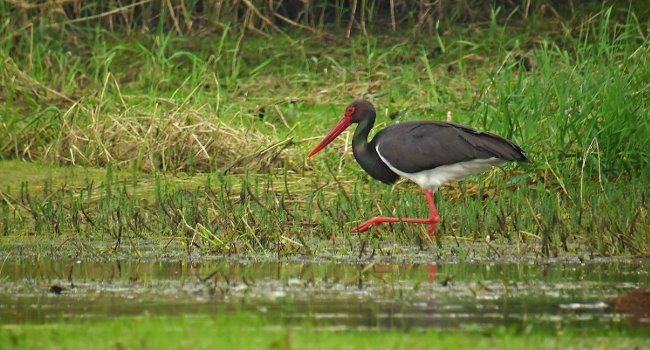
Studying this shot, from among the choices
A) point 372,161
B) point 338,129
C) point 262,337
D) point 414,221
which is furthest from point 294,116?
point 262,337

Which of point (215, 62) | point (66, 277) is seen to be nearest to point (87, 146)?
point (215, 62)

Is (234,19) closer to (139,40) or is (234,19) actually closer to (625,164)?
(139,40)

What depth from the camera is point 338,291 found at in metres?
6.19

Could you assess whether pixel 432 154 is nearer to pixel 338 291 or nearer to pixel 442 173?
pixel 442 173

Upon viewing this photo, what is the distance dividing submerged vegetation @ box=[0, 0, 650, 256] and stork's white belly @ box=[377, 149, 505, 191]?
0.16m

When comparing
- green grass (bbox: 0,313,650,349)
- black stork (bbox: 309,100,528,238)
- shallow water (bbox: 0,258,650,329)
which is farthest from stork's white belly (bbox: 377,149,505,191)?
green grass (bbox: 0,313,650,349)

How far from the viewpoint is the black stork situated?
8.66 m

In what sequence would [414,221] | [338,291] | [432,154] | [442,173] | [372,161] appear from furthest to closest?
[372,161] → [442,173] → [432,154] → [414,221] → [338,291]

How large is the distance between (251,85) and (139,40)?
5.02 ft

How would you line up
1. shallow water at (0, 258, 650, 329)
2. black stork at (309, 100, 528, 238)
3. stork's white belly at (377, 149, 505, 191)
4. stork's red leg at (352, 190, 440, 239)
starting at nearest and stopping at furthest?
1. shallow water at (0, 258, 650, 329)
2. stork's red leg at (352, 190, 440, 239)
3. black stork at (309, 100, 528, 238)
4. stork's white belly at (377, 149, 505, 191)

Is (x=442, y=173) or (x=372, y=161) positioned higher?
(x=372, y=161)

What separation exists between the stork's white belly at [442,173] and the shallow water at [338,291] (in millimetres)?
1822

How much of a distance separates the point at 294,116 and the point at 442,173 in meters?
2.96

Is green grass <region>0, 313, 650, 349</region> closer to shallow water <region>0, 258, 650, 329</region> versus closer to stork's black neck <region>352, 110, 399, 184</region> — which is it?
shallow water <region>0, 258, 650, 329</region>
